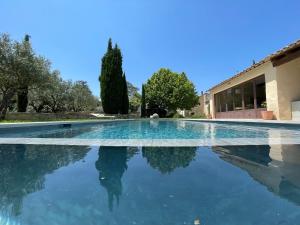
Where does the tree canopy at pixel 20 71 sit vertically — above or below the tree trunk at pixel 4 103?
above

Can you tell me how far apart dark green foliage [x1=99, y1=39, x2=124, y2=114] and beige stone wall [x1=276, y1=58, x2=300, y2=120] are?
19.8 meters

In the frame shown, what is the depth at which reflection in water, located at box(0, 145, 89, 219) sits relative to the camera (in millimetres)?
2401

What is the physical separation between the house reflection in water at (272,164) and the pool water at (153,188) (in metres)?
0.01

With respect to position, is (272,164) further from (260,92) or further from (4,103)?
(4,103)

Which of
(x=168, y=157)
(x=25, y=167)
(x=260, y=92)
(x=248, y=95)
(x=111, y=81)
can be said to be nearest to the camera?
(x=25, y=167)

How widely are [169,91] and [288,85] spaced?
22183 mm

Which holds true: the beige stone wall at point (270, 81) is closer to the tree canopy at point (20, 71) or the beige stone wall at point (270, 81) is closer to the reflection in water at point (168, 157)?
the reflection in water at point (168, 157)

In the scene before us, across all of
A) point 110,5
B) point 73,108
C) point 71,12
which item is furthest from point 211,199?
point 73,108

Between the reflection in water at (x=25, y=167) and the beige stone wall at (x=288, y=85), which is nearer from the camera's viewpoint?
the reflection in water at (x=25, y=167)

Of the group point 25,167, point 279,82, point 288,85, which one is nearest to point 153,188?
point 25,167

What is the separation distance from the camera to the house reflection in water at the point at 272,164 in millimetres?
2594

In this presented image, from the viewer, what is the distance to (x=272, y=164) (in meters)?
3.60

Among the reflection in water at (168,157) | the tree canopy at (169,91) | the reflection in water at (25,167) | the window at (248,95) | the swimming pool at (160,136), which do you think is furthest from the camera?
the tree canopy at (169,91)

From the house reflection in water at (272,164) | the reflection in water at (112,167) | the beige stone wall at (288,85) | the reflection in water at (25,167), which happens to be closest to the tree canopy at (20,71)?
the reflection in water at (25,167)
